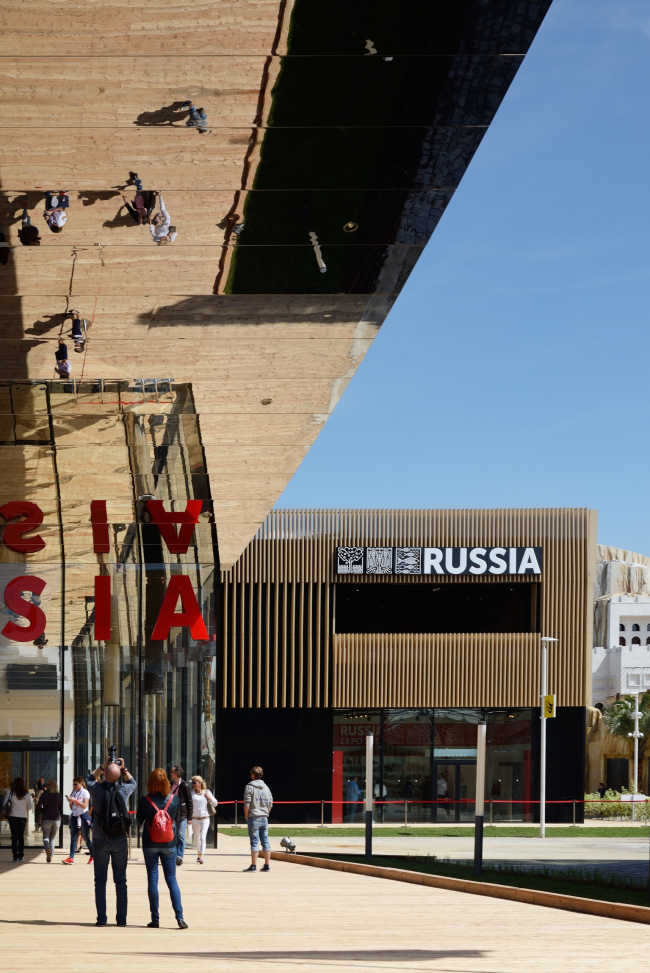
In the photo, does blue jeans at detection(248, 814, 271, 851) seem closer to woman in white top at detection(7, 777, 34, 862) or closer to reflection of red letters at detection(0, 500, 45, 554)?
woman in white top at detection(7, 777, 34, 862)

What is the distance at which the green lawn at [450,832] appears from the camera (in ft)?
99.1

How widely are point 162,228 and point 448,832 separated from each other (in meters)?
24.5

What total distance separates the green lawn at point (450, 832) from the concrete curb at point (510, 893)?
1295 centimetres

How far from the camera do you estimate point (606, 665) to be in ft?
253

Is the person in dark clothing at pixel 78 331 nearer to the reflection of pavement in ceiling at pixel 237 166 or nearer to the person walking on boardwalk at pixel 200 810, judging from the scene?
the reflection of pavement in ceiling at pixel 237 166

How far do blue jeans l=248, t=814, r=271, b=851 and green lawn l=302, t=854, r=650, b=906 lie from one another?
1.95 m

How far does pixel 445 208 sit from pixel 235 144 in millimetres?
1923

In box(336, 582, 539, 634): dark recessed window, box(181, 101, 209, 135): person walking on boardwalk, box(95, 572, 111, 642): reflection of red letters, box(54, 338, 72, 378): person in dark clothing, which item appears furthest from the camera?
box(336, 582, 539, 634): dark recessed window

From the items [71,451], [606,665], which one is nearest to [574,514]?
[71,451]

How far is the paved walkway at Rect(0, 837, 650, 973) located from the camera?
8055mm

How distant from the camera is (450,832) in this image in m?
31.9

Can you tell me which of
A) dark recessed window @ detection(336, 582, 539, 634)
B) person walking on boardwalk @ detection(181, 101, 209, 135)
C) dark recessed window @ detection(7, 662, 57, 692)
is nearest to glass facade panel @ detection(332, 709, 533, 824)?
dark recessed window @ detection(336, 582, 539, 634)

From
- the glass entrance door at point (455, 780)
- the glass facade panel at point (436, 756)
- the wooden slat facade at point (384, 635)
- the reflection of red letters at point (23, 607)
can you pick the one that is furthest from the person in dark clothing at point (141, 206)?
the glass entrance door at point (455, 780)

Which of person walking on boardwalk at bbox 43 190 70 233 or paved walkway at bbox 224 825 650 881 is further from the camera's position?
paved walkway at bbox 224 825 650 881
